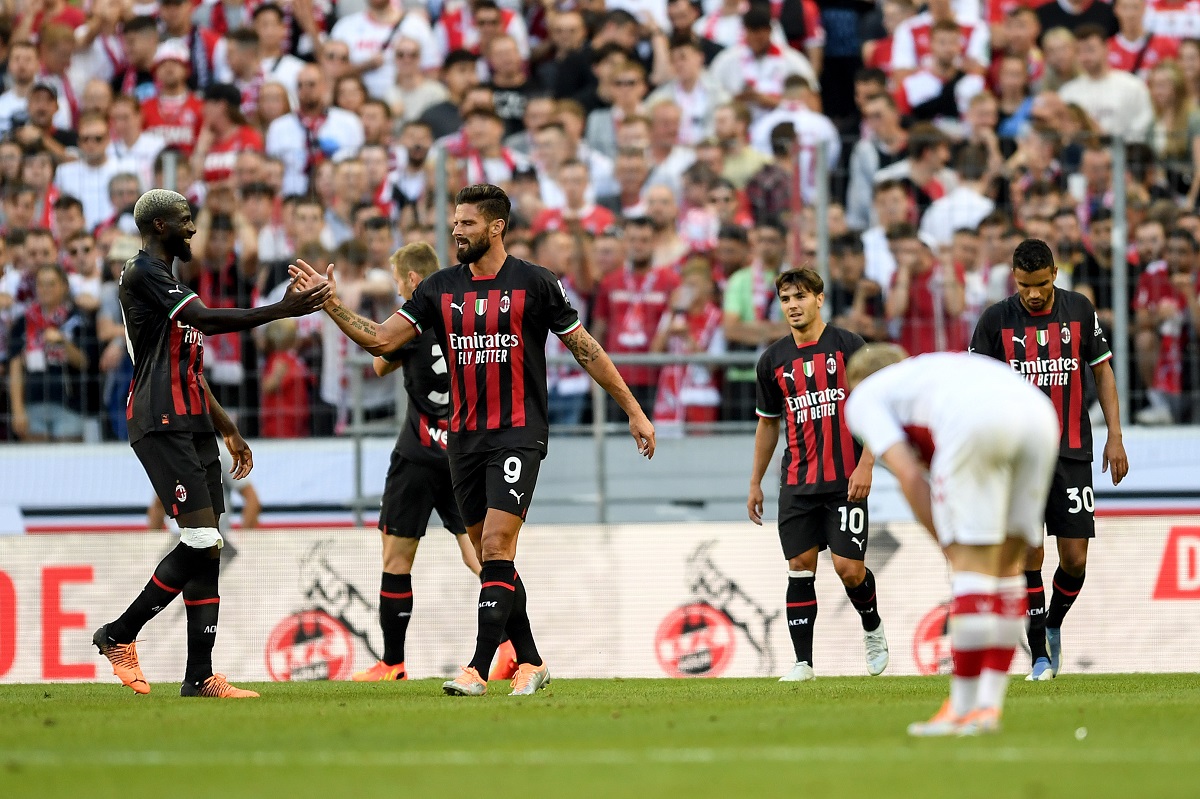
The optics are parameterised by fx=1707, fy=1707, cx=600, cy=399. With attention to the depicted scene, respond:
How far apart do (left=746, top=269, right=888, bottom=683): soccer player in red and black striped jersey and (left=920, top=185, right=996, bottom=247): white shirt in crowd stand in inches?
152

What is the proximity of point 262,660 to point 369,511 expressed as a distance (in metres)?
1.47

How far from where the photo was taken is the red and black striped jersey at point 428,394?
1057cm

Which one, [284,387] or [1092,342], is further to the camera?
[284,387]

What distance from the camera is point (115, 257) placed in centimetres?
1409

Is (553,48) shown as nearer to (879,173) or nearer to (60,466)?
(879,173)

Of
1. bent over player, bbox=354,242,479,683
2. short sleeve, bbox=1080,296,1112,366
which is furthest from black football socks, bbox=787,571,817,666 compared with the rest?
short sleeve, bbox=1080,296,1112,366

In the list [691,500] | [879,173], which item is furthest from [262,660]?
[879,173]

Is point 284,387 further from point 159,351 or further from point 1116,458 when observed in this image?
point 1116,458

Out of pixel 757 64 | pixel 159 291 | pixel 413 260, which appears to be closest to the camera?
pixel 159 291

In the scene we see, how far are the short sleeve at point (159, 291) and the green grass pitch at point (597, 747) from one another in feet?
6.46

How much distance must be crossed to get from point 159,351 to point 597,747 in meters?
3.49

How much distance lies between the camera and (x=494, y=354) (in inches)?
346

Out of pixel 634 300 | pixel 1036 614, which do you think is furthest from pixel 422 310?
pixel 634 300

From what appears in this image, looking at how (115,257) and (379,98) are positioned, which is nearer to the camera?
(115,257)
